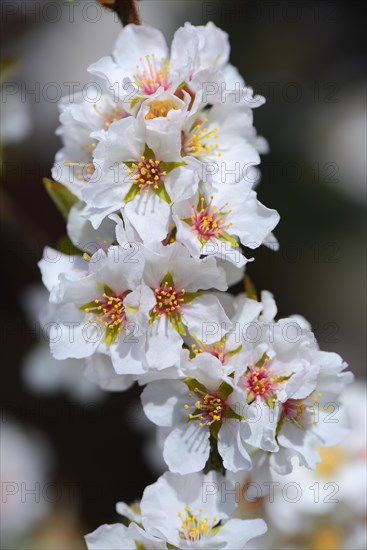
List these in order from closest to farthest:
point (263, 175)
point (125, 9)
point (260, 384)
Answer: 1. point (260, 384)
2. point (125, 9)
3. point (263, 175)

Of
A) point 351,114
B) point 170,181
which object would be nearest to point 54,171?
point 170,181

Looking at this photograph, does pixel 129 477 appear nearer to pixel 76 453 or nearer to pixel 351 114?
pixel 76 453

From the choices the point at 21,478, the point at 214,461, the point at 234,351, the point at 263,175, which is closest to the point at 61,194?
the point at 234,351

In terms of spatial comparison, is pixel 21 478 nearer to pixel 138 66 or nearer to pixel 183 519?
pixel 183 519

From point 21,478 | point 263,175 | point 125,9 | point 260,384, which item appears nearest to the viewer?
point 260,384

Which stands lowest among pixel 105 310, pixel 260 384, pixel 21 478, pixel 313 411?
pixel 21 478

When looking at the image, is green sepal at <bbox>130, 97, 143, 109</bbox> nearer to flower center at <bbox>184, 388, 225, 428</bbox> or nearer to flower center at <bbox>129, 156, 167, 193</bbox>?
flower center at <bbox>129, 156, 167, 193</bbox>

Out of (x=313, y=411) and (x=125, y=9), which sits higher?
(x=125, y=9)
